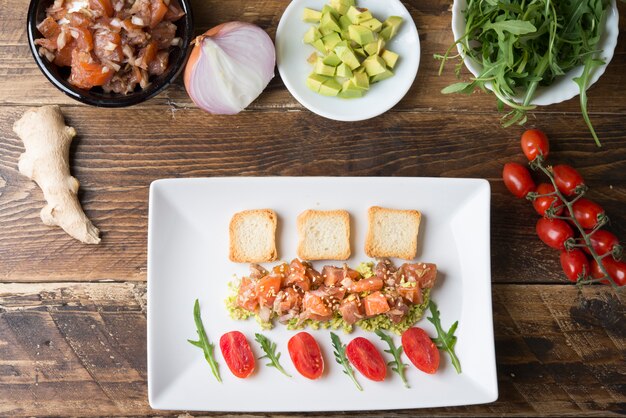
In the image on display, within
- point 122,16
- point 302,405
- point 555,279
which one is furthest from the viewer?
point 555,279

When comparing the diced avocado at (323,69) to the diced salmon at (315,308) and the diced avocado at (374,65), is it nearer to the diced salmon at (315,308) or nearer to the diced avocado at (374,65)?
the diced avocado at (374,65)

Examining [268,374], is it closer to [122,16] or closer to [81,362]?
[81,362]

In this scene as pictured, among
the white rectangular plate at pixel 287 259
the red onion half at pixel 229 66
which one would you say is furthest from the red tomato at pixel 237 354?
the red onion half at pixel 229 66

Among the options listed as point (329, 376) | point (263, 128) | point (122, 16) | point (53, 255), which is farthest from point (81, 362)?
point (122, 16)

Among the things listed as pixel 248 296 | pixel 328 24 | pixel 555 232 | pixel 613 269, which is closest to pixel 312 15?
pixel 328 24

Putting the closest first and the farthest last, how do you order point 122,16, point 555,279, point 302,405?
1. point 122,16
2. point 302,405
3. point 555,279

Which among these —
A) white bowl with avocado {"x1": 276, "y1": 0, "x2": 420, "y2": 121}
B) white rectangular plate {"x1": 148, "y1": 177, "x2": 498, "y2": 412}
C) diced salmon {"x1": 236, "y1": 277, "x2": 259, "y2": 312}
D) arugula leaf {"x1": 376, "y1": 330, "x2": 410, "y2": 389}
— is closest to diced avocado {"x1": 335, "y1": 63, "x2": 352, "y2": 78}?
white bowl with avocado {"x1": 276, "y1": 0, "x2": 420, "y2": 121}
